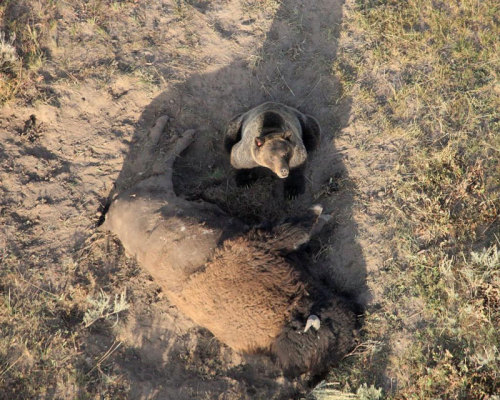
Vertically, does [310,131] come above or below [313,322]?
above

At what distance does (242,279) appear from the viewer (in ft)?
17.0

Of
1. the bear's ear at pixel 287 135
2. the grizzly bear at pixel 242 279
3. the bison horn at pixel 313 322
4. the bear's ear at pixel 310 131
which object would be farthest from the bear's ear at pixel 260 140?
the bison horn at pixel 313 322

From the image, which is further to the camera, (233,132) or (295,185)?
(233,132)

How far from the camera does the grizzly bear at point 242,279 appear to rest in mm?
5094

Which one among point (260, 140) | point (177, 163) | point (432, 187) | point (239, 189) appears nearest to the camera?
point (260, 140)

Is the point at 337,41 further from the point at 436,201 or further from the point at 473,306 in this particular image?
the point at 473,306

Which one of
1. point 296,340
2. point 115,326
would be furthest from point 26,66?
point 296,340

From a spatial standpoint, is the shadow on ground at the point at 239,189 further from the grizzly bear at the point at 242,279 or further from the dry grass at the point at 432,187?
the grizzly bear at the point at 242,279

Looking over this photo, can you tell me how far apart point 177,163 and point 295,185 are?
1980mm

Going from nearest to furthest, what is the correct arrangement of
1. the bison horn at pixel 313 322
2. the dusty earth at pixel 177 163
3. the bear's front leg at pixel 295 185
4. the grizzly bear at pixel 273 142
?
the bison horn at pixel 313 322
the grizzly bear at pixel 273 142
the dusty earth at pixel 177 163
the bear's front leg at pixel 295 185

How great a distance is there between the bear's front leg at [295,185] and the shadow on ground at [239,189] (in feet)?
0.49

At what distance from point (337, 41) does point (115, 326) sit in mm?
5991

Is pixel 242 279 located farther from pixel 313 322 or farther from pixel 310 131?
pixel 310 131

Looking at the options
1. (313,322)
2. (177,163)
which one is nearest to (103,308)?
(177,163)
